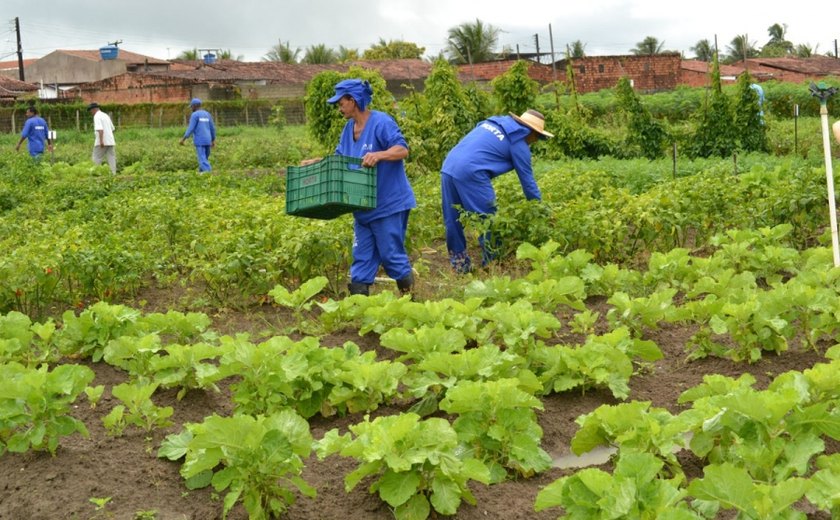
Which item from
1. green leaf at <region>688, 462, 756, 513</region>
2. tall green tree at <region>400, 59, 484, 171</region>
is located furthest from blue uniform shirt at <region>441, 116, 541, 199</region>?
tall green tree at <region>400, 59, 484, 171</region>

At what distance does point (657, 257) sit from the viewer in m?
6.79

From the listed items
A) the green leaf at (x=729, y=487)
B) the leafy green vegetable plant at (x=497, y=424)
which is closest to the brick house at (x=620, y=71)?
the leafy green vegetable plant at (x=497, y=424)

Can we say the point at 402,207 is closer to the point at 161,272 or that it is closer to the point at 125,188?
the point at 161,272

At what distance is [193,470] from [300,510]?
401 mm

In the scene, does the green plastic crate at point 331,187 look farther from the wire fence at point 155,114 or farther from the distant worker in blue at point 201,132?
the wire fence at point 155,114

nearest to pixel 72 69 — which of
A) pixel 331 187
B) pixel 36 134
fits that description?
pixel 36 134

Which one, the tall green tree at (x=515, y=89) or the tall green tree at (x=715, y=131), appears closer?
the tall green tree at (x=715, y=131)

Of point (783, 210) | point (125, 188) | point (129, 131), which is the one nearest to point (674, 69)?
point (129, 131)

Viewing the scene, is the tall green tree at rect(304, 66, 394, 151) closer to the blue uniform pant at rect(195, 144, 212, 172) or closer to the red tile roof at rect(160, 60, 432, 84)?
the blue uniform pant at rect(195, 144, 212, 172)

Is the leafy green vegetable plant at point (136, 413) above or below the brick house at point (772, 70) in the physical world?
below

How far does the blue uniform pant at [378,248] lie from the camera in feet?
24.4

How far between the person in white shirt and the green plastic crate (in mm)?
12862

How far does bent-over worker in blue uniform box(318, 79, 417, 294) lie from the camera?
7.32 metres

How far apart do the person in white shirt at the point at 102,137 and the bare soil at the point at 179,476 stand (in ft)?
48.6
